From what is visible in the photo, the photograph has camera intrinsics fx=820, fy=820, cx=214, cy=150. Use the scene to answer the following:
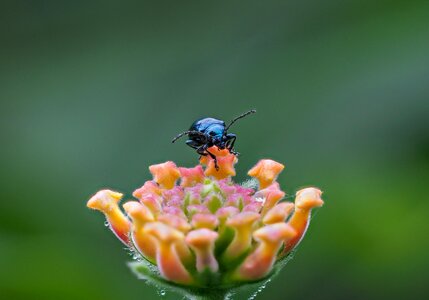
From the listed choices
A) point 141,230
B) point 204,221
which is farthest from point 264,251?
point 141,230

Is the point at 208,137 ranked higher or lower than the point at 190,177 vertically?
higher

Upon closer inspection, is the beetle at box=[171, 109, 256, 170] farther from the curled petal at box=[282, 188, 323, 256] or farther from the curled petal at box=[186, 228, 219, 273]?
the curled petal at box=[186, 228, 219, 273]

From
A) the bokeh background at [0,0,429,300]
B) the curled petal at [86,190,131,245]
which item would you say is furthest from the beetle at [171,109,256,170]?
the bokeh background at [0,0,429,300]

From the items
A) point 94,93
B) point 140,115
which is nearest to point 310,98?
point 140,115

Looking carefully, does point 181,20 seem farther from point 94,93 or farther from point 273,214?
point 273,214

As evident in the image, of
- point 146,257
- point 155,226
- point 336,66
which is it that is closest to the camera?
point 155,226

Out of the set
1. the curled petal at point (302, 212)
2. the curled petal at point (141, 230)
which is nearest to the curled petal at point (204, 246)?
the curled petal at point (141, 230)

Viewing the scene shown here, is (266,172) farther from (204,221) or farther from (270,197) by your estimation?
(204,221)
